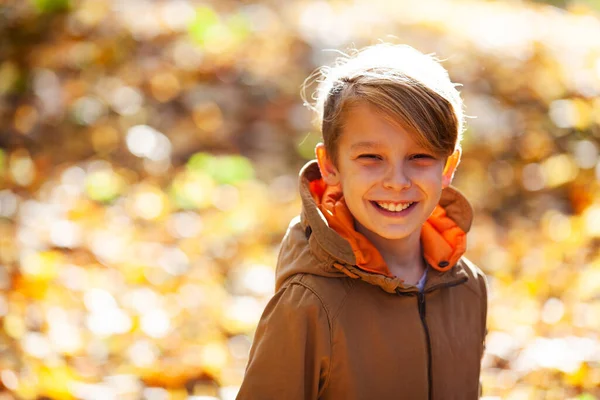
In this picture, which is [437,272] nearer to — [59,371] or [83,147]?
[59,371]

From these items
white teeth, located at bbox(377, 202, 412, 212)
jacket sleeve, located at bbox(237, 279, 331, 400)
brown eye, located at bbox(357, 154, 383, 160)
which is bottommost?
jacket sleeve, located at bbox(237, 279, 331, 400)

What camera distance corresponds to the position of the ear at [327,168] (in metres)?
2.32

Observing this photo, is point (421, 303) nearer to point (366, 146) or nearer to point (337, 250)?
point (337, 250)

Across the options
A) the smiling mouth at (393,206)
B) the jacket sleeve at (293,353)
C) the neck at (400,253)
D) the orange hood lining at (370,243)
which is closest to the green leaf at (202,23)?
the orange hood lining at (370,243)

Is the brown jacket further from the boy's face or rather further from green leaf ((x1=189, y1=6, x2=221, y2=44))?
green leaf ((x1=189, y1=6, x2=221, y2=44))

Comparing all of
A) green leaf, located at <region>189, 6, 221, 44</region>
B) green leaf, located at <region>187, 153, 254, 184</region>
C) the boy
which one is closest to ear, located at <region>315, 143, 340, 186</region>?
the boy

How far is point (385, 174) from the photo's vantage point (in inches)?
84.8

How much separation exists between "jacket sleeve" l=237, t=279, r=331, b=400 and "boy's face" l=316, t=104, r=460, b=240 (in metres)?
0.31

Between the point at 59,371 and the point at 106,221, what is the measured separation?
177cm

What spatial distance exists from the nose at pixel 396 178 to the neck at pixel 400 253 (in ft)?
0.76

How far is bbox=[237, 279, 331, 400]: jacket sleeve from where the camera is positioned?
210 centimetres

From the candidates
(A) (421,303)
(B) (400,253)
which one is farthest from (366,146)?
(A) (421,303)

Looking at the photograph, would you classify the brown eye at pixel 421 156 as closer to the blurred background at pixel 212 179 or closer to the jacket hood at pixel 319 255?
the jacket hood at pixel 319 255

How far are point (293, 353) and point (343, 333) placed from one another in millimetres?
156
